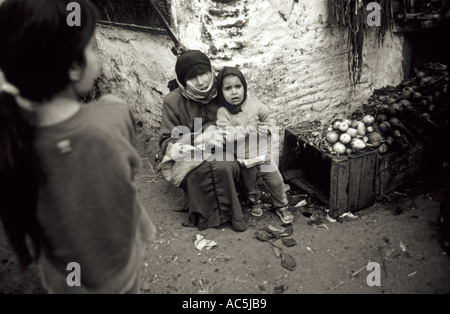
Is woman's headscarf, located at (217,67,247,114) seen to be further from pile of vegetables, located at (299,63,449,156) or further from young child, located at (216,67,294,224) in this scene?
pile of vegetables, located at (299,63,449,156)

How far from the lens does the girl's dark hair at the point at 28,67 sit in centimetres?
115

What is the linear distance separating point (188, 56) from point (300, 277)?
2.26m

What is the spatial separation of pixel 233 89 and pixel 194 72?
15.8 inches

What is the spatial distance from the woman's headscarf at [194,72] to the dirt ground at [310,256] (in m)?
1.29

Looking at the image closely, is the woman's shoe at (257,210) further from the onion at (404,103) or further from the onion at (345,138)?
the onion at (404,103)

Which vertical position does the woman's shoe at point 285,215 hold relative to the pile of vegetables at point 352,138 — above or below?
below

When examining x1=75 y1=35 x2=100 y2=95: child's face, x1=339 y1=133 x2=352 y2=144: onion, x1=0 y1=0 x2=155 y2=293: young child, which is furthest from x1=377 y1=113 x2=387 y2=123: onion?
x1=75 y1=35 x2=100 y2=95: child's face

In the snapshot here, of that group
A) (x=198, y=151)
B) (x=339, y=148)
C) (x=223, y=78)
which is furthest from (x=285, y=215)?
(x=223, y=78)

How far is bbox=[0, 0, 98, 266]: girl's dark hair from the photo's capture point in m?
1.15

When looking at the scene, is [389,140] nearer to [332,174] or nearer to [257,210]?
[332,174]

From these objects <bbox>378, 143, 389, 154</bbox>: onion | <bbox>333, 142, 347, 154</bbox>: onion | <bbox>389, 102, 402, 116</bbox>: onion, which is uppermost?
<bbox>389, 102, 402, 116</bbox>: onion

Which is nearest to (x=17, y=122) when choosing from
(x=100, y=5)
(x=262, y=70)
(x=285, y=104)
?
(x=262, y=70)

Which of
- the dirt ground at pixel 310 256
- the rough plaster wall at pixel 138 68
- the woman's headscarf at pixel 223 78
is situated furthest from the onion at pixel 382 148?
the rough plaster wall at pixel 138 68

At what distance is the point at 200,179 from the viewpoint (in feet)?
12.0
